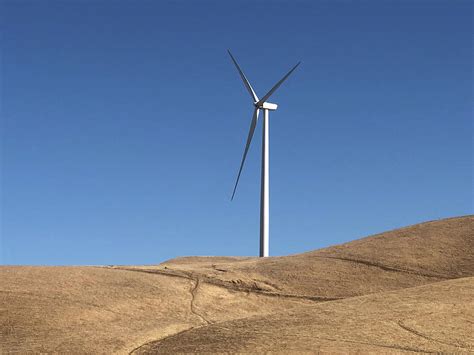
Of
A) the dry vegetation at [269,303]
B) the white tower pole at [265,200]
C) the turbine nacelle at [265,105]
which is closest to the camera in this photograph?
the dry vegetation at [269,303]

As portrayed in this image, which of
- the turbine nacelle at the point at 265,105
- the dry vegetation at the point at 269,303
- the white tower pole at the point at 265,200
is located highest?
the turbine nacelle at the point at 265,105

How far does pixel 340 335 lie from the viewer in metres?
17.0

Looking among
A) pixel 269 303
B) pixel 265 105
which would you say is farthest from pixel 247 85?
pixel 269 303

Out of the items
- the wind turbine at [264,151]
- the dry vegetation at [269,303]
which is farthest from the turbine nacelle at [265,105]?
the dry vegetation at [269,303]

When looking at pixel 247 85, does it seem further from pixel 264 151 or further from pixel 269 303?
pixel 269 303

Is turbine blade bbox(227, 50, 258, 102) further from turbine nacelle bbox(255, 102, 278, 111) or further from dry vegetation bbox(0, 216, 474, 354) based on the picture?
dry vegetation bbox(0, 216, 474, 354)

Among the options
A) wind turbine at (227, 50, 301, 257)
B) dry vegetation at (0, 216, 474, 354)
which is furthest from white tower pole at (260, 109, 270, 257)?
dry vegetation at (0, 216, 474, 354)

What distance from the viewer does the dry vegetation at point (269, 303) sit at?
17297mm

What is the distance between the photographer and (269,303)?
2572 cm

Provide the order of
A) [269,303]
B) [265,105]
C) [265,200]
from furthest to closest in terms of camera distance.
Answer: [265,105] < [265,200] < [269,303]

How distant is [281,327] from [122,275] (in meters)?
10.4

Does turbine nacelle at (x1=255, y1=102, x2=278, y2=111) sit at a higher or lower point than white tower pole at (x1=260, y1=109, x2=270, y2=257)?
higher

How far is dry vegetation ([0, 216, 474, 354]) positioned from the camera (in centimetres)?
1730

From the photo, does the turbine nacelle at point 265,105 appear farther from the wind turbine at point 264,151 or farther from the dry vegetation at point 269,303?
the dry vegetation at point 269,303
